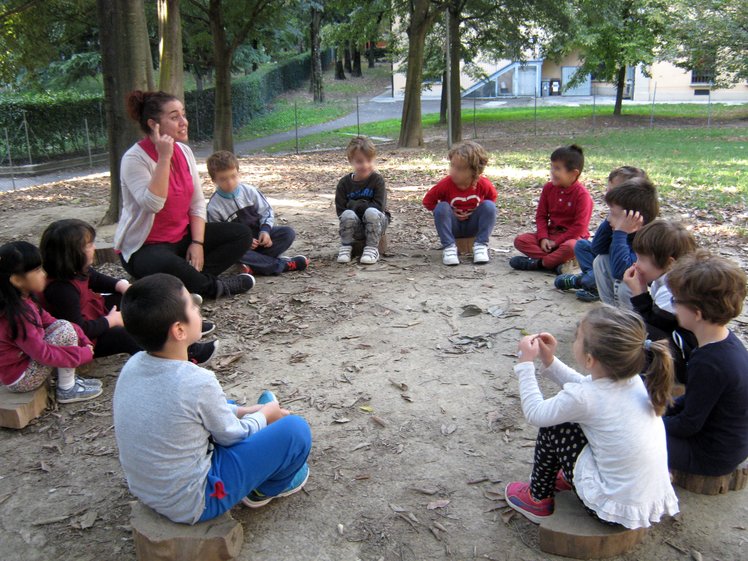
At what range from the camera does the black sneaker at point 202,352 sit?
432 centimetres

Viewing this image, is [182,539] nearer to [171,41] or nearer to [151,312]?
[151,312]

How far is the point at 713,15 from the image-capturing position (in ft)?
84.3

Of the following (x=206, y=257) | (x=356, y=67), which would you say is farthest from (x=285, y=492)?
(x=356, y=67)

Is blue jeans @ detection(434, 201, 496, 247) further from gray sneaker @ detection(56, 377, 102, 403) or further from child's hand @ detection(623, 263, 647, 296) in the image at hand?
gray sneaker @ detection(56, 377, 102, 403)

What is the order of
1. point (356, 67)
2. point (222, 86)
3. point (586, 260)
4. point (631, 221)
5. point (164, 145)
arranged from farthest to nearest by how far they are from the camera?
point (356, 67), point (222, 86), point (586, 260), point (164, 145), point (631, 221)

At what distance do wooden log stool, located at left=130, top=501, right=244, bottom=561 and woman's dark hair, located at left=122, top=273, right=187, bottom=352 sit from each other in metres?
0.66

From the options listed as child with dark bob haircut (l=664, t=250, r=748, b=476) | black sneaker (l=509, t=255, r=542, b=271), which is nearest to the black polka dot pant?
child with dark bob haircut (l=664, t=250, r=748, b=476)

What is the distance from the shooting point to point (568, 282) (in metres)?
→ 5.50

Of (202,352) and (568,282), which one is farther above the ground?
(568,282)

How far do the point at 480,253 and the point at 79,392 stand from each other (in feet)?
12.6

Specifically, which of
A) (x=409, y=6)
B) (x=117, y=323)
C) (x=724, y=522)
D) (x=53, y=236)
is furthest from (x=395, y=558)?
(x=409, y=6)

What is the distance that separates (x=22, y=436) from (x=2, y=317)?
26.0 inches

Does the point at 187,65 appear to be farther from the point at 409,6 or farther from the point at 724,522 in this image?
the point at 724,522

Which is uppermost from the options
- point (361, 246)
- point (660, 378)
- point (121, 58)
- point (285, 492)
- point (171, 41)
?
point (171, 41)
